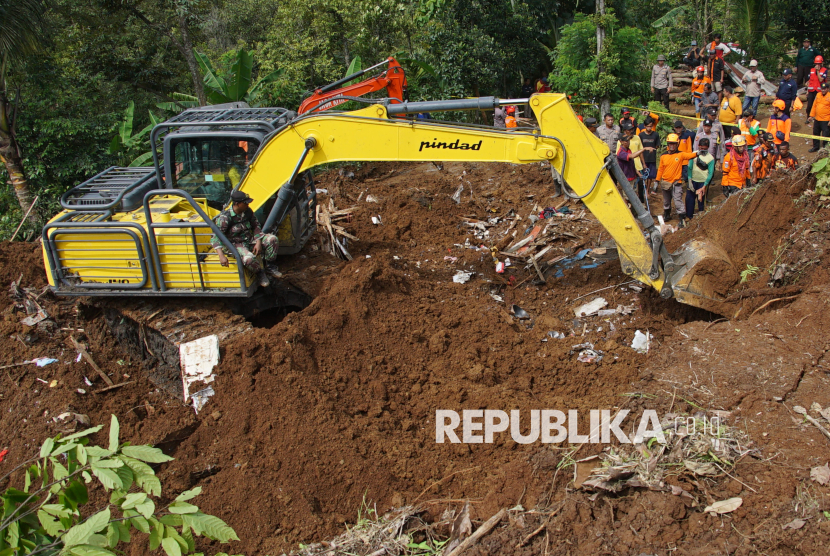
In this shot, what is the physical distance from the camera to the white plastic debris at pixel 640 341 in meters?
7.19

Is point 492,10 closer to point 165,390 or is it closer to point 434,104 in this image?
point 434,104

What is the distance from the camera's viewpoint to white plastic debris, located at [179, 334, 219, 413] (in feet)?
21.3

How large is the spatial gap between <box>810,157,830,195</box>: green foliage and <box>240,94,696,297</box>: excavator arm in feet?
8.68

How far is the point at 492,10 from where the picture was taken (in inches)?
643

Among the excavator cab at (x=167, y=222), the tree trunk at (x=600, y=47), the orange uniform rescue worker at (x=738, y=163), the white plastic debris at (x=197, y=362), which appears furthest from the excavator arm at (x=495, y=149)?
the tree trunk at (x=600, y=47)

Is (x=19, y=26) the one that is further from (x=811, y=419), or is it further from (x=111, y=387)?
(x=811, y=419)

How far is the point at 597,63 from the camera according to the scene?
48.7 feet

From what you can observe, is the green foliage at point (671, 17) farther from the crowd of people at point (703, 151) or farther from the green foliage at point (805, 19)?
the crowd of people at point (703, 151)

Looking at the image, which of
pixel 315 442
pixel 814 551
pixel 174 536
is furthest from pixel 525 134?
pixel 174 536

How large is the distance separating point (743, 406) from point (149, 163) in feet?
42.7

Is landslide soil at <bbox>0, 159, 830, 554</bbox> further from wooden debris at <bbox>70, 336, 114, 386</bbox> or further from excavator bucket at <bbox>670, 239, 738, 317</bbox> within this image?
excavator bucket at <bbox>670, 239, 738, 317</bbox>

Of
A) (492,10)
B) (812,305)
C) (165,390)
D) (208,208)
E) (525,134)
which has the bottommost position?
(165,390)

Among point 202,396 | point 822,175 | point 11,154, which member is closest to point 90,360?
point 202,396

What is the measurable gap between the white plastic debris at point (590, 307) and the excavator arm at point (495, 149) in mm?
1149
